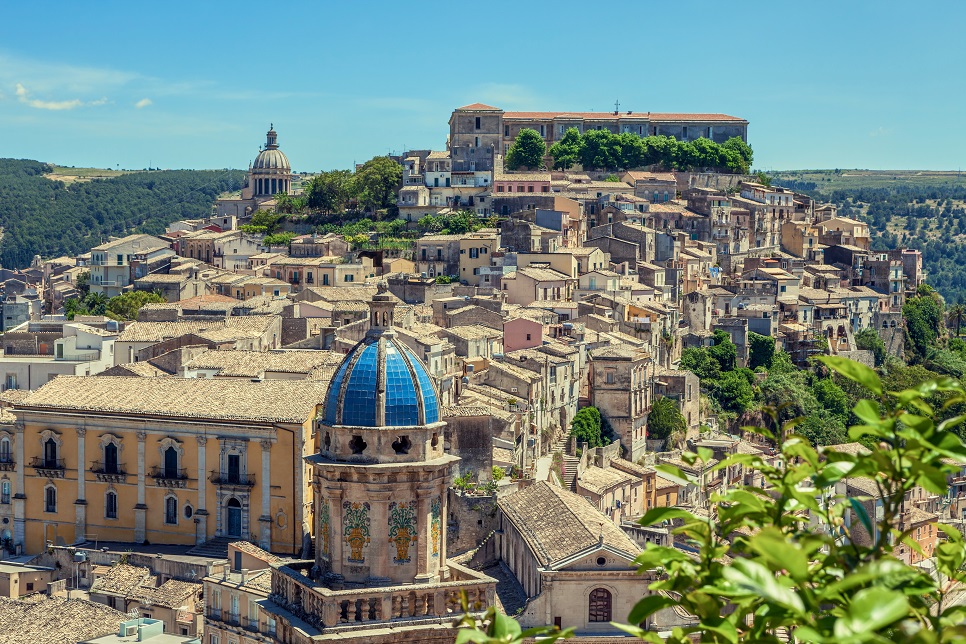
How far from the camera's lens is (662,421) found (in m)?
65.5

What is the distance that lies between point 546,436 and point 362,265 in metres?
31.0

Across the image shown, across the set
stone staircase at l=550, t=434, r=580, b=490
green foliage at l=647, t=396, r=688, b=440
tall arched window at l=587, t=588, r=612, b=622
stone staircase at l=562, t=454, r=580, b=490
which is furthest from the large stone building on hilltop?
tall arched window at l=587, t=588, r=612, b=622

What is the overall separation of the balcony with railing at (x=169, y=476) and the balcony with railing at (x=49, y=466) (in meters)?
3.05

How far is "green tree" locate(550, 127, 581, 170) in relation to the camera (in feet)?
380

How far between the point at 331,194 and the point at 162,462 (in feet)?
207

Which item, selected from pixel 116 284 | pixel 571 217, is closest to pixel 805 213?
pixel 571 217

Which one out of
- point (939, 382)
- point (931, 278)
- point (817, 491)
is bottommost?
point (931, 278)

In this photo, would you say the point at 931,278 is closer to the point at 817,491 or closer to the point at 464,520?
the point at 464,520

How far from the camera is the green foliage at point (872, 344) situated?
92750 millimetres

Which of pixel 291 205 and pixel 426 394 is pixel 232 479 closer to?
pixel 426 394

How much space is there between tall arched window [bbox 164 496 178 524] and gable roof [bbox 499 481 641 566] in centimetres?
1045

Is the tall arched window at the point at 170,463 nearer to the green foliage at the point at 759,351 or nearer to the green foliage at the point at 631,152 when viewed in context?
the green foliage at the point at 759,351

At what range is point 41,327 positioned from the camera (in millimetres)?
69188

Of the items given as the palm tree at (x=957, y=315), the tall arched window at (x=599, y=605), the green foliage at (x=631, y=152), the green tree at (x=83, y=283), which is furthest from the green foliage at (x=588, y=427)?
the palm tree at (x=957, y=315)
